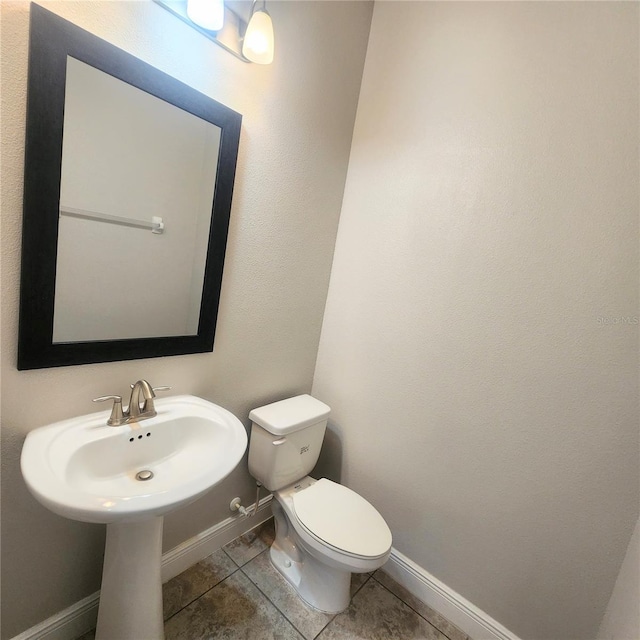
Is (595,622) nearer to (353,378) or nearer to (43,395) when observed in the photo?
(353,378)

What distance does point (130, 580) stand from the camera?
0.95 metres

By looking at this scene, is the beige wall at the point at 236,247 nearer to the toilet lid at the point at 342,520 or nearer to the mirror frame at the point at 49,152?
the mirror frame at the point at 49,152

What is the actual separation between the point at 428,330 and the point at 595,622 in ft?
3.60

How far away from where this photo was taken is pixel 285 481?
1.46 metres

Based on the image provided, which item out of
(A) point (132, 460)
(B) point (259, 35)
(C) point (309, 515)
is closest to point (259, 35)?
(B) point (259, 35)

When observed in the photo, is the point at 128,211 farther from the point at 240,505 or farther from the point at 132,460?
the point at 240,505

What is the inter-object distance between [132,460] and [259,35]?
137 centimetres

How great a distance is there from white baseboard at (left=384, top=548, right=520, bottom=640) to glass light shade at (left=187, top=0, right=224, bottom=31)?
84.3 inches

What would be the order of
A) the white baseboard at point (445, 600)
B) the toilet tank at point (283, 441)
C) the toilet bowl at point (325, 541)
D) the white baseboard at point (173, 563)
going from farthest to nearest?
1. the toilet tank at point (283, 441)
2. the white baseboard at point (445, 600)
3. the toilet bowl at point (325, 541)
4. the white baseboard at point (173, 563)

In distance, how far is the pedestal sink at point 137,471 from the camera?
772 mm

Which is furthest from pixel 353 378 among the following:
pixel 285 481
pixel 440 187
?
pixel 440 187

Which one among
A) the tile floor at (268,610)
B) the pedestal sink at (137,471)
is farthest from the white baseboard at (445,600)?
the pedestal sink at (137,471)

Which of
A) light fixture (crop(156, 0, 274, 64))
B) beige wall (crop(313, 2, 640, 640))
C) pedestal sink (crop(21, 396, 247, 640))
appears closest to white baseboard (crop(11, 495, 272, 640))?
pedestal sink (crop(21, 396, 247, 640))

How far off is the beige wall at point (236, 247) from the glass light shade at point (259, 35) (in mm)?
98
